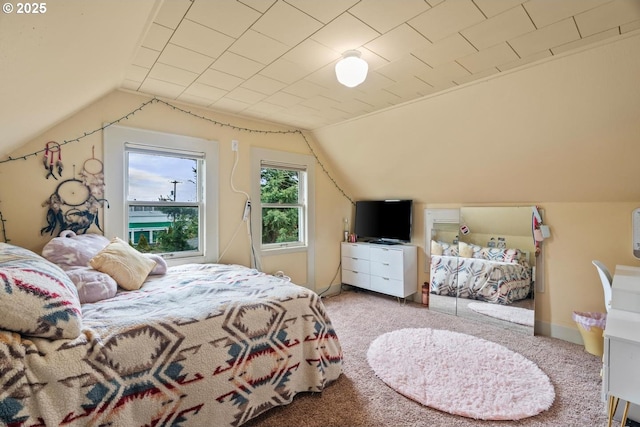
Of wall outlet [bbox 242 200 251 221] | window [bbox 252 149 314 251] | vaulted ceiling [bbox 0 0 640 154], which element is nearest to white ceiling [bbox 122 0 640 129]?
vaulted ceiling [bbox 0 0 640 154]

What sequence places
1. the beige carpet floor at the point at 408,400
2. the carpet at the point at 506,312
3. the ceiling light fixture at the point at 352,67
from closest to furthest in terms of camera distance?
the beige carpet floor at the point at 408,400, the ceiling light fixture at the point at 352,67, the carpet at the point at 506,312

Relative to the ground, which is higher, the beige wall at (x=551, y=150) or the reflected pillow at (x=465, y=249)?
the beige wall at (x=551, y=150)

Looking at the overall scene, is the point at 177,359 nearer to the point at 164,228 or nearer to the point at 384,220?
the point at 164,228

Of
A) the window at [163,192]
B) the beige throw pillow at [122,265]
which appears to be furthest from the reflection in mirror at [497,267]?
the beige throw pillow at [122,265]

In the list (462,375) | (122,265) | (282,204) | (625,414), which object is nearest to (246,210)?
(282,204)

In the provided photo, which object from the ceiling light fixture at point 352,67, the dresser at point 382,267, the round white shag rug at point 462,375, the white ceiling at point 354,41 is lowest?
the round white shag rug at point 462,375

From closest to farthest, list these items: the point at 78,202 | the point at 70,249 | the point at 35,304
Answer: the point at 35,304
the point at 70,249
the point at 78,202

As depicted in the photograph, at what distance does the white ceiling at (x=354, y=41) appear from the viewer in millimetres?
1601

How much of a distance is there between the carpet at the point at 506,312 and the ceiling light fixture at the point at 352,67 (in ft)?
9.34

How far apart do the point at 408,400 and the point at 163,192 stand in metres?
2.85

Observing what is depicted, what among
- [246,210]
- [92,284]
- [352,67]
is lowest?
[92,284]

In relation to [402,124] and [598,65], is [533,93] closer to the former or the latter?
[598,65]

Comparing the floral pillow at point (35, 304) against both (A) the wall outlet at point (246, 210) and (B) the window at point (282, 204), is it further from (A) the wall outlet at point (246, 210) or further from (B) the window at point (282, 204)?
(B) the window at point (282, 204)

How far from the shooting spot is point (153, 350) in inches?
57.1
